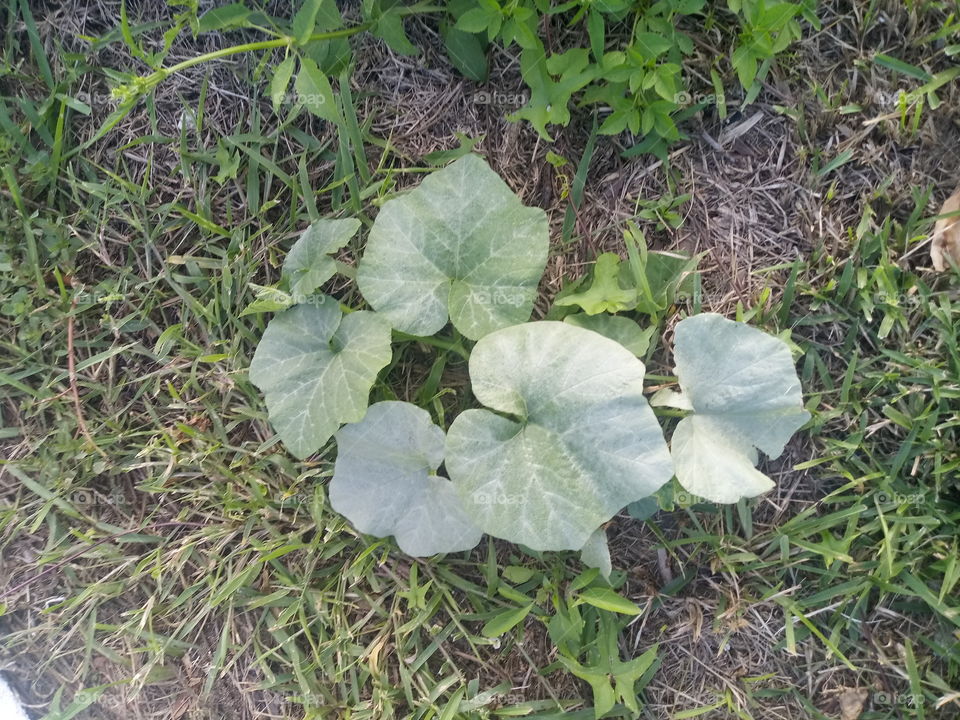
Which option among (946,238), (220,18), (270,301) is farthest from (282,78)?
(946,238)

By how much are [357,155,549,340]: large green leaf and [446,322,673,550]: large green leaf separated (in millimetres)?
112

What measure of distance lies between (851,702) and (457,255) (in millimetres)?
1598

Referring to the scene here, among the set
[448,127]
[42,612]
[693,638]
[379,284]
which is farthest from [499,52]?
[42,612]

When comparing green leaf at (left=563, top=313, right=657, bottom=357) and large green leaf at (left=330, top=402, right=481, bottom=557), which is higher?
green leaf at (left=563, top=313, right=657, bottom=357)

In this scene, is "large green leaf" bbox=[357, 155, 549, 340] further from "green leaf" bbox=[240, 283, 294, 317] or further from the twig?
the twig

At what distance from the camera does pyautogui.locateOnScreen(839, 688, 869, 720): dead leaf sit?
6.46 feet

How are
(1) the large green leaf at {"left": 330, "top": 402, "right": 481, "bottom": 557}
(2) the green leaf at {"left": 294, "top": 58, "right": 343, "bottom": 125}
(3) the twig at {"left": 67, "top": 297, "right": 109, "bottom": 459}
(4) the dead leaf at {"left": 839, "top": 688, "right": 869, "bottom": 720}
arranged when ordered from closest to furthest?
1. (2) the green leaf at {"left": 294, "top": 58, "right": 343, "bottom": 125}
2. (1) the large green leaf at {"left": 330, "top": 402, "right": 481, "bottom": 557}
3. (4) the dead leaf at {"left": 839, "top": 688, "right": 869, "bottom": 720}
4. (3) the twig at {"left": 67, "top": 297, "right": 109, "bottom": 459}

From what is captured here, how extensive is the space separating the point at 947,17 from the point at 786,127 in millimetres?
473

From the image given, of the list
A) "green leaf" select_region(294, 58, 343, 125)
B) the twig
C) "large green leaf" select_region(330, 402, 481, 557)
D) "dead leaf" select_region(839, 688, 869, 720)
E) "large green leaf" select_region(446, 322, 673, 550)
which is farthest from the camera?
the twig

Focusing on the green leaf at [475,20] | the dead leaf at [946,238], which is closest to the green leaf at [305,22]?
the green leaf at [475,20]

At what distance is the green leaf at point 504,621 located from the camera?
1.92m

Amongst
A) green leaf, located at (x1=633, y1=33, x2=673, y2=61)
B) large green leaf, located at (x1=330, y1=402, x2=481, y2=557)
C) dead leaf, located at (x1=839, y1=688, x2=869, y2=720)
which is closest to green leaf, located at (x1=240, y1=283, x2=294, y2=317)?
large green leaf, located at (x1=330, y1=402, x2=481, y2=557)

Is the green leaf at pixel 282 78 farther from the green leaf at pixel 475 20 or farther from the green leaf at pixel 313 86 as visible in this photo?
the green leaf at pixel 475 20

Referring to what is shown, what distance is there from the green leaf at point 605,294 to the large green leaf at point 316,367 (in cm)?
49
